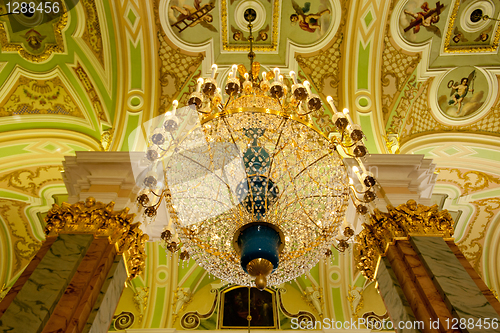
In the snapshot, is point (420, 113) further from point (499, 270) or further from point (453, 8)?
point (499, 270)

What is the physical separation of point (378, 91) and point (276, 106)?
9.79ft

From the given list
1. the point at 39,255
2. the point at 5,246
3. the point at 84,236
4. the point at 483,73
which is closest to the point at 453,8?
the point at 483,73

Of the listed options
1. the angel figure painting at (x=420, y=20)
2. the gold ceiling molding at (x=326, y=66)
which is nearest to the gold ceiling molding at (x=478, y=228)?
the angel figure painting at (x=420, y=20)

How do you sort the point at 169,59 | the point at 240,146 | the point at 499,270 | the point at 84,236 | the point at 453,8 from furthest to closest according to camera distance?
1. the point at 499,270
2. the point at 169,59
3. the point at 453,8
4. the point at 84,236
5. the point at 240,146

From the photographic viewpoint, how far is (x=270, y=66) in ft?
23.2

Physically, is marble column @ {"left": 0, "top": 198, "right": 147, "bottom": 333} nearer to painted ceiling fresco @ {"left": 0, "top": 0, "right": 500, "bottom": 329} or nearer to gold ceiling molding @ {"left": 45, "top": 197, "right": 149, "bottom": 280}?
gold ceiling molding @ {"left": 45, "top": 197, "right": 149, "bottom": 280}

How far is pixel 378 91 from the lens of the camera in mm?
6617

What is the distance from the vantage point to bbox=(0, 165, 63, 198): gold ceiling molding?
289 inches

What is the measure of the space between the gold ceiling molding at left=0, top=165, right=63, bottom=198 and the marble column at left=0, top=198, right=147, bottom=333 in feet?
11.9

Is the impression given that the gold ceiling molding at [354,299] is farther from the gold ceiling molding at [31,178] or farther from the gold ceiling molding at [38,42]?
the gold ceiling molding at [38,42]

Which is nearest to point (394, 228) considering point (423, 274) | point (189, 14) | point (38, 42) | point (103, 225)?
point (423, 274)

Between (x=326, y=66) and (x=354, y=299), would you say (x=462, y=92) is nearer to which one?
(x=326, y=66)

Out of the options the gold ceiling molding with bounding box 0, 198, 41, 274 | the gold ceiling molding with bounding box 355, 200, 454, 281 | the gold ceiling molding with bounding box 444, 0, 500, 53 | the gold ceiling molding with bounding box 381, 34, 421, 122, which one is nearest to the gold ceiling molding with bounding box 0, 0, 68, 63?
the gold ceiling molding with bounding box 0, 198, 41, 274

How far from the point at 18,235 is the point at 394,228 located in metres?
8.32
